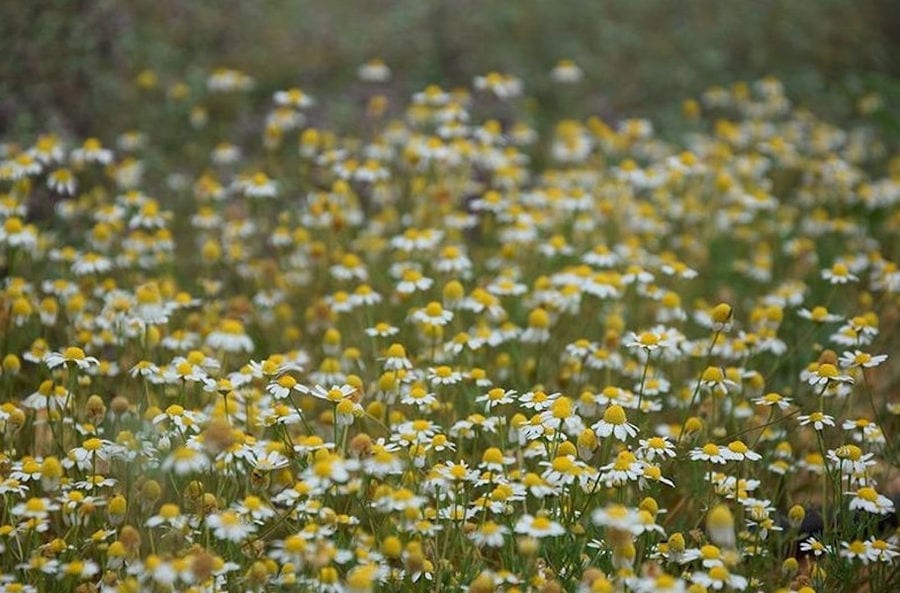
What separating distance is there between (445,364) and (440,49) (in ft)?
11.5

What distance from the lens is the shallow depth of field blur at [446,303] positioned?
279cm

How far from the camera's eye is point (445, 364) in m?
3.82

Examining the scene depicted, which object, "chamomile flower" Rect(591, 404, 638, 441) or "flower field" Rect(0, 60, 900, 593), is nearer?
"flower field" Rect(0, 60, 900, 593)

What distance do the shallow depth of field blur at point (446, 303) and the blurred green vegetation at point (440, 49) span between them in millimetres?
21

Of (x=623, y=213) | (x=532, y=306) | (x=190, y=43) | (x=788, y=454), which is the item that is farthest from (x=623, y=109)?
(x=788, y=454)

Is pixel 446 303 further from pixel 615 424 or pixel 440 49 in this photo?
pixel 440 49

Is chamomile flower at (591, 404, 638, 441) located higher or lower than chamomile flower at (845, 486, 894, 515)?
higher

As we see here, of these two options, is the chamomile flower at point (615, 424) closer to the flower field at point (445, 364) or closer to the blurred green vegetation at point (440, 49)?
the flower field at point (445, 364)

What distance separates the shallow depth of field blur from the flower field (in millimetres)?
18

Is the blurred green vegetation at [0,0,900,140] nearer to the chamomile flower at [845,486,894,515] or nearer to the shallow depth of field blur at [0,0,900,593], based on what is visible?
the shallow depth of field blur at [0,0,900,593]

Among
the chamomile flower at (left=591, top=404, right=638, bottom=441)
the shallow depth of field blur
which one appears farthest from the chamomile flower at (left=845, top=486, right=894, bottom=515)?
the chamomile flower at (left=591, top=404, right=638, bottom=441)

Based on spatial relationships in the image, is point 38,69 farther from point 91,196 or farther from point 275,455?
point 275,455

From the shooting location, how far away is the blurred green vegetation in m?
5.66

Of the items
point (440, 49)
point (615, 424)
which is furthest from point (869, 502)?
point (440, 49)
